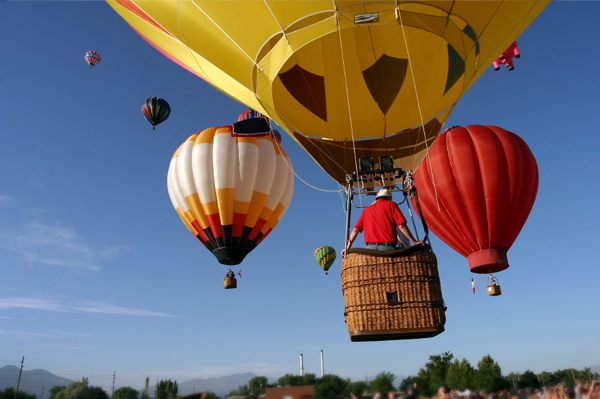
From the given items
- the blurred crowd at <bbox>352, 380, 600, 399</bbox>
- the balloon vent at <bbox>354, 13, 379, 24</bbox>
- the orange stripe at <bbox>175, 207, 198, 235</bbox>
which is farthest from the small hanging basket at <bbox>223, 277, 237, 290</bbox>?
the blurred crowd at <bbox>352, 380, 600, 399</bbox>

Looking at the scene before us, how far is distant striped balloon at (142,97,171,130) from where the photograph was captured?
43.7ft

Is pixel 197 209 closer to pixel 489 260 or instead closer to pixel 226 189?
pixel 226 189

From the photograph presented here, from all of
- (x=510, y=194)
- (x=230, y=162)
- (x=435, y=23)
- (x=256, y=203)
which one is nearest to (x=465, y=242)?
(x=510, y=194)

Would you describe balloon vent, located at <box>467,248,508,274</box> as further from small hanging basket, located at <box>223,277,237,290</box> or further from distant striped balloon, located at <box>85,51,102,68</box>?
distant striped balloon, located at <box>85,51,102,68</box>

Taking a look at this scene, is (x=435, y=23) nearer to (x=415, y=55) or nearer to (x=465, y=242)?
(x=415, y=55)

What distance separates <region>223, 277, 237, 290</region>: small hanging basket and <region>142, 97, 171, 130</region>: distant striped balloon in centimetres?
561

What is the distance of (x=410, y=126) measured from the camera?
16.4 ft

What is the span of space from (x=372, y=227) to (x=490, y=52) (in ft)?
8.27

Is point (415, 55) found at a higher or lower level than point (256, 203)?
lower

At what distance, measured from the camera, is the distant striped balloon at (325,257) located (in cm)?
1529

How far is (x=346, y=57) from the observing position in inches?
171

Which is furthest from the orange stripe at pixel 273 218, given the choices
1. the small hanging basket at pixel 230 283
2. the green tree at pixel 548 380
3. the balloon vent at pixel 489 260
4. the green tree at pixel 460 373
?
the green tree at pixel 460 373

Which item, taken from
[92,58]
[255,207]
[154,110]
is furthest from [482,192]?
[92,58]

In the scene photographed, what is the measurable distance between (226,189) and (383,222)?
22.3 ft
